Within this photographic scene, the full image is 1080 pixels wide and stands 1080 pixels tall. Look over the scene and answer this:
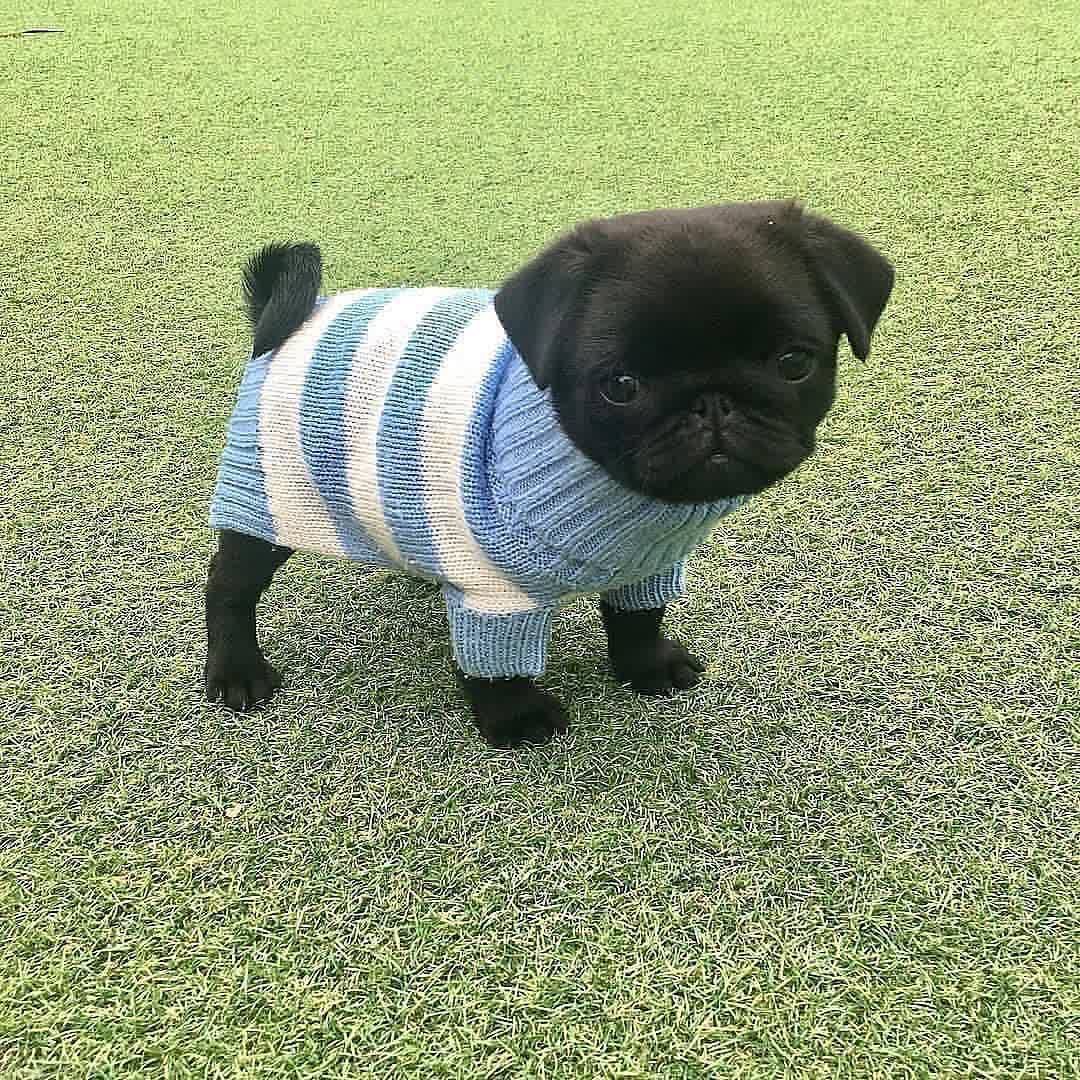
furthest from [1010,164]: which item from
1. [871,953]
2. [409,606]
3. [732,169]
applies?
[871,953]

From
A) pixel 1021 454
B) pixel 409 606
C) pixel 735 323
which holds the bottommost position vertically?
pixel 409 606

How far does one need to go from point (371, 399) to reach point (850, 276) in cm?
45

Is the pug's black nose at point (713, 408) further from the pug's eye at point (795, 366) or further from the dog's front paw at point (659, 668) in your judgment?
the dog's front paw at point (659, 668)

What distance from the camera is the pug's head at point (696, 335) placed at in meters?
0.77

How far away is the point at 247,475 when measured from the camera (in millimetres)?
1061

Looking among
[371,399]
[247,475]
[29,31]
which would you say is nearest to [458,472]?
[371,399]

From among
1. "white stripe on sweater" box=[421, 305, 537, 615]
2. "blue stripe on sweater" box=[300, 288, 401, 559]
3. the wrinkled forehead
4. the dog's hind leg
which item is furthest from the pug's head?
the dog's hind leg

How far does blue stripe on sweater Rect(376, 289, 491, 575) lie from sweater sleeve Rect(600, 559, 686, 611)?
0.21 meters

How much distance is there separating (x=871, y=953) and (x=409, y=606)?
68cm

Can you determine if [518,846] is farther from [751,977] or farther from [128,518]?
Answer: [128,518]

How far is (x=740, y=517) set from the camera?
1.41 meters

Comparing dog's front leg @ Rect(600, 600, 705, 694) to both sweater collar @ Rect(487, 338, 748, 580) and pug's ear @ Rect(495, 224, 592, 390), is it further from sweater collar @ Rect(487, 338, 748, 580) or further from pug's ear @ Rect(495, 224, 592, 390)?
pug's ear @ Rect(495, 224, 592, 390)

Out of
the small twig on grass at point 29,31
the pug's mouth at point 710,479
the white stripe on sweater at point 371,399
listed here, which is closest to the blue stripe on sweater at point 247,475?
the white stripe on sweater at point 371,399

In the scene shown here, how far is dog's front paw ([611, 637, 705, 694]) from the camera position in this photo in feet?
3.76
